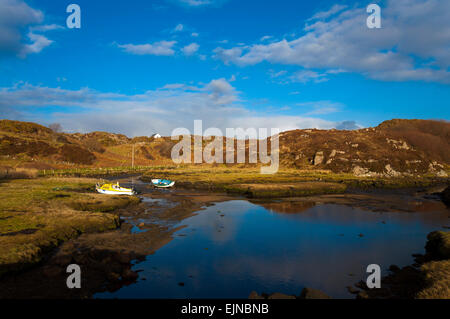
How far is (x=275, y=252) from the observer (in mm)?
25609

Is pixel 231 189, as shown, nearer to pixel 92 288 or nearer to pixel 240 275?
pixel 240 275

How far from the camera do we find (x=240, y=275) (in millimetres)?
20391

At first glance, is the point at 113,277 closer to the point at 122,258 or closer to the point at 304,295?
the point at 122,258

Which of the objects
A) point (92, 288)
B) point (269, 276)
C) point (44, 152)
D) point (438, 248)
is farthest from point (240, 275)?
point (44, 152)

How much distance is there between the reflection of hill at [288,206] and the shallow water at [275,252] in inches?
70.7

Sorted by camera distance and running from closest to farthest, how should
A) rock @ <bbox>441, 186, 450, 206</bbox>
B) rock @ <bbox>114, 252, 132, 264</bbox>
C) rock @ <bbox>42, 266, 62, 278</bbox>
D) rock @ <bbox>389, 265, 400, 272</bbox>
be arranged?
rock @ <bbox>42, 266, 62, 278</bbox> < rock @ <bbox>114, 252, 132, 264</bbox> < rock @ <bbox>389, 265, 400, 272</bbox> < rock @ <bbox>441, 186, 450, 206</bbox>

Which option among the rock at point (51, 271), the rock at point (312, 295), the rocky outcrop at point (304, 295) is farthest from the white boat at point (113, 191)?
the rock at point (312, 295)

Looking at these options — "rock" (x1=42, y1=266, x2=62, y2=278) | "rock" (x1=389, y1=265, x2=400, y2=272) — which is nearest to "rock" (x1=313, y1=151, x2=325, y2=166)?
"rock" (x1=389, y1=265, x2=400, y2=272)

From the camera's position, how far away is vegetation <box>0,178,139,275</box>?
64.8ft

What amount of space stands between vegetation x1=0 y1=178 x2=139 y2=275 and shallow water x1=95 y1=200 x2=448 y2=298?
7679mm

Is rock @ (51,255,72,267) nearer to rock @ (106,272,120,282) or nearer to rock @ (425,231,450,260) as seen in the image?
rock @ (106,272,120,282)

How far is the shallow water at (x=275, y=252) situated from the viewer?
18.5 meters

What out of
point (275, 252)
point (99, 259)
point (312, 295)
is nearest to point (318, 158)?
point (275, 252)

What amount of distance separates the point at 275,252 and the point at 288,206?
79.9 ft
